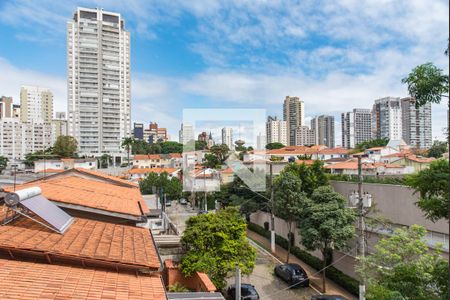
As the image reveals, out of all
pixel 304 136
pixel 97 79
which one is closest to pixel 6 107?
pixel 97 79

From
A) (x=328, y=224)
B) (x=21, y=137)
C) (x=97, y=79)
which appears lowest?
(x=328, y=224)

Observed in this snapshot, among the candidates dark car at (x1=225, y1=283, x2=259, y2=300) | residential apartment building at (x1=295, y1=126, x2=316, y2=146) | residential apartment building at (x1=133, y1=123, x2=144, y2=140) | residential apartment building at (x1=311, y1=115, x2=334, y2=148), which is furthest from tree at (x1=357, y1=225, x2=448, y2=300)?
residential apartment building at (x1=133, y1=123, x2=144, y2=140)

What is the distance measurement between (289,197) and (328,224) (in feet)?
14.9

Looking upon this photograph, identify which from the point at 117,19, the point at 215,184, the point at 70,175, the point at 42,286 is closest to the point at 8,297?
the point at 42,286

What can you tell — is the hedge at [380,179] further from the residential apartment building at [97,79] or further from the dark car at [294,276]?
the residential apartment building at [97,79]

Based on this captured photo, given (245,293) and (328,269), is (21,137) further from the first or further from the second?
(245,293)

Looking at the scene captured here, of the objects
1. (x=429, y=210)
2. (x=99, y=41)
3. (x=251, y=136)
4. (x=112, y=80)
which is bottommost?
(x=429, y=210)

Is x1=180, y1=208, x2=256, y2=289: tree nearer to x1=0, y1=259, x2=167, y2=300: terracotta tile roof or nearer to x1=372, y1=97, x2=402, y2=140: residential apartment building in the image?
x1=0, y1=259, x2=167, y2=300: terracotta tile roof

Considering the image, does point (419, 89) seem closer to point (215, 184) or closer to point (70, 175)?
point (70, 175)

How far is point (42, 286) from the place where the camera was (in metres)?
4.86

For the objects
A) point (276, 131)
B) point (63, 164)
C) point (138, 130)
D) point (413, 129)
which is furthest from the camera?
point (138, 130)

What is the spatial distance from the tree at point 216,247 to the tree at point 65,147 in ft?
244

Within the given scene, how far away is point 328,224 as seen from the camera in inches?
623

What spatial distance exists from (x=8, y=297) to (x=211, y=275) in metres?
8.86
